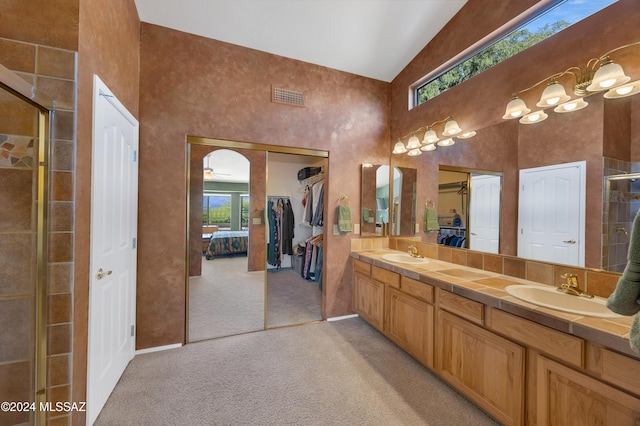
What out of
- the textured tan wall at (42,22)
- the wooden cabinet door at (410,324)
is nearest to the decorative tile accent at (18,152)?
the textured tan wall at (42,22)

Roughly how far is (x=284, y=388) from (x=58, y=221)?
5.98 feet

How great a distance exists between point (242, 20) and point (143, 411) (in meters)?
3.33

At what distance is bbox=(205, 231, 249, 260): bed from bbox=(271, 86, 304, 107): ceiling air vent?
1.65m

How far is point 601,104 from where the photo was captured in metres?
1.55

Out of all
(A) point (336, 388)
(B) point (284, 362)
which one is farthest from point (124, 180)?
(A) point (336, 388)

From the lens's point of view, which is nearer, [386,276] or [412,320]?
[412,320]

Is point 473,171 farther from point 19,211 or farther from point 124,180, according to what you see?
point 19,211

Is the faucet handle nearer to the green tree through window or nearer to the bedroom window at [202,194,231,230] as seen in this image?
the green tree through window

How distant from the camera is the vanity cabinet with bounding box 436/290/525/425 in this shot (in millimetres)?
1414

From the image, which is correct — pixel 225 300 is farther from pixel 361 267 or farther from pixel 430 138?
pixel 430 138

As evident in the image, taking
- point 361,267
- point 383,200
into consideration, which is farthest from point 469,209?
point 361,267

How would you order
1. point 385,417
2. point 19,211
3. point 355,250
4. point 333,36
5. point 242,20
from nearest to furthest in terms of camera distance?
point 19,211 → point 385,417 → point 242,20 → point 333,36 → point 355,250

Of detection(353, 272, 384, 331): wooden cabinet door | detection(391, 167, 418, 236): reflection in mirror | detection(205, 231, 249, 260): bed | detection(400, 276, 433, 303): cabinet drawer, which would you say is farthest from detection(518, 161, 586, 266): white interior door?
detection(205, 231, 249, 260): bed

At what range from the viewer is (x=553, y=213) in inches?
68.2
